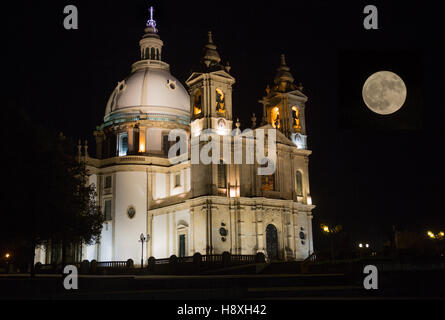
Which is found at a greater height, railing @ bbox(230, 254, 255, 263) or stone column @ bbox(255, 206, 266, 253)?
stone column @ bbox(255, 206, 266, 253)

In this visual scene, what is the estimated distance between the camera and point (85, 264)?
49.3m

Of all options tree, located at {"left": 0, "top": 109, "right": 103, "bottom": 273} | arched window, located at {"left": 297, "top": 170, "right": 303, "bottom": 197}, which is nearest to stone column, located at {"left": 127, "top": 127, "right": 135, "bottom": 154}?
arched window, located at {"left": 297, "top": 170, "right": 303, "bottom": 197}

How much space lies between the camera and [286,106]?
59.2 meters

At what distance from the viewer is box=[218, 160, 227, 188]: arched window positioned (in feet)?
170

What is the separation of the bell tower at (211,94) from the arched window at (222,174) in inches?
116

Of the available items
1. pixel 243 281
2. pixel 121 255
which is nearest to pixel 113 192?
pixel 121 255

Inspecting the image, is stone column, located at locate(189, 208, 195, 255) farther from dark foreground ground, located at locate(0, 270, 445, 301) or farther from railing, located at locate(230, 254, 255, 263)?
dark foreground ground, located at locate(0, 270, 445, 301)

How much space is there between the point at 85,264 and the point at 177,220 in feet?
30.9

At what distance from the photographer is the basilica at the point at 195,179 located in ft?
168

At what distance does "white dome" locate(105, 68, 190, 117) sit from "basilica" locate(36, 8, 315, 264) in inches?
4.9
